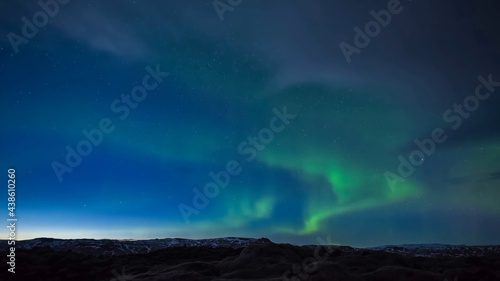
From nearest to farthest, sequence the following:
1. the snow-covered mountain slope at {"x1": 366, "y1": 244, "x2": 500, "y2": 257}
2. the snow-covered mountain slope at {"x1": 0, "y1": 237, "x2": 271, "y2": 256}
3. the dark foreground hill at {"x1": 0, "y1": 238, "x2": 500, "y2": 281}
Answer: the dark foreground hill at {"x1": 0, "y1": 238, "x2": 500, "y2": 281} → the snow-covered mountain slope at {"x1": 0, "y1": 237, "x2": 271, "y2": 256} → the snow-covered mountain slope at {"x1": 366, "y1": 244, "x2": 500, "y2": 257}

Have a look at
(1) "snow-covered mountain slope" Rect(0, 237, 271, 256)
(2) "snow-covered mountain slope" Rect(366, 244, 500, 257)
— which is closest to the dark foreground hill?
(1) "snow-covered mountain slope" Rect(0, 237, 271, 256)

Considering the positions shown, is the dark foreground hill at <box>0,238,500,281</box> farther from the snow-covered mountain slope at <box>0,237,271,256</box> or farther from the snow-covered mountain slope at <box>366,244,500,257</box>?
→ the snow-covered mountain slope at <box>366,244,500,257</box>

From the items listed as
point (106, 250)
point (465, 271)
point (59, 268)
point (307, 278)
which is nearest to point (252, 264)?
point (307, 278)

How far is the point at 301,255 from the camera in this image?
50.8 feet

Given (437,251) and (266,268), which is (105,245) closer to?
(266,268)

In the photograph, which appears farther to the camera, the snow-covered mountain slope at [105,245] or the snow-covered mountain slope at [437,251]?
the snow-covered mountain slope at [437,251]

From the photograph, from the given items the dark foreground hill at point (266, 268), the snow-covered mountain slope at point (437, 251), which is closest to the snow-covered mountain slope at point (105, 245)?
the dark foreground hill at point (266, 268)

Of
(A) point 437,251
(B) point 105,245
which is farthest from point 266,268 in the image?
(A) point 437,251

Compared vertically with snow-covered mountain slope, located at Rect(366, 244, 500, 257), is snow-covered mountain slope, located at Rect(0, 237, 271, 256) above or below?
above

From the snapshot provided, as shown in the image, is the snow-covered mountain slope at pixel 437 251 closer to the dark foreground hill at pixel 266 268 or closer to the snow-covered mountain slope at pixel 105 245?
the snow-covered mountain slope at pixel 105 245

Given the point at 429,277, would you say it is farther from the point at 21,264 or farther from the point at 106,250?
the point at 106,250

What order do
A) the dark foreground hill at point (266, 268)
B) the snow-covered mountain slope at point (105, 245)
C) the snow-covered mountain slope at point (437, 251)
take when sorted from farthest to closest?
the snow-covered mountain slope at point (437, 251) < the snow-covered mountain slope at point (105, 245) < the dark foreground hill at point (266, 268)

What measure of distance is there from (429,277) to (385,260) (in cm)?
406

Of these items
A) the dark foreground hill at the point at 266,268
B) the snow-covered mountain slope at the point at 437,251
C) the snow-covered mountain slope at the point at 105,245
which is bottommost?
the snow-covered mountain slope at the point at 437,251
